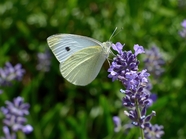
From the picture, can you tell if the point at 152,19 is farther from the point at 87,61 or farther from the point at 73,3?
the point at 87,61

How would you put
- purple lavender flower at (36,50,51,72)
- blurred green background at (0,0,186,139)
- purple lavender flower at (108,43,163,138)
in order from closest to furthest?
1. purple lavender flower at (108,43,163,138)
2. blurred green background at (0,0,186,139)
3. purple lavender flower at (36,50,51,72)

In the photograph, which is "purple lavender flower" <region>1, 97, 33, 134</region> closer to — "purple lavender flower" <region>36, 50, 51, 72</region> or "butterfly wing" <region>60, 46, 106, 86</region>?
"butterfly wing" <region>60, 46, 106, 86</region>

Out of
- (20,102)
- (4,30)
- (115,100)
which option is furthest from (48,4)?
(20,102)

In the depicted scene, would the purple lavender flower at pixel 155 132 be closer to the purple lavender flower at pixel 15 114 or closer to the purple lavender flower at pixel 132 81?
the purple lavender flower at pixel 132 81

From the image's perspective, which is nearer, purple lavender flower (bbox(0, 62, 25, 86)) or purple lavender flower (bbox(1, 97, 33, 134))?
purple lavender flower (bbox(1, 97, 33, 134))

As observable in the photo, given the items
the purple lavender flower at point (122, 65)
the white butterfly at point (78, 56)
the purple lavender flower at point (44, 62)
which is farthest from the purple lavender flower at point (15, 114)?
the purple lavender flower at point (44, 62)

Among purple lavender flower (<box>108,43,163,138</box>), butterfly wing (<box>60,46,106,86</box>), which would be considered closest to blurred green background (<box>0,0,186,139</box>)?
butterfly wing (<box>60,46,106,86</box>)

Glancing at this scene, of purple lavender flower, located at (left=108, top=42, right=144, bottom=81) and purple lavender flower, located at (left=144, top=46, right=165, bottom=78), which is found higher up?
purple lavender flower, located at (left=108, top=42, right=144, bottom=81)
